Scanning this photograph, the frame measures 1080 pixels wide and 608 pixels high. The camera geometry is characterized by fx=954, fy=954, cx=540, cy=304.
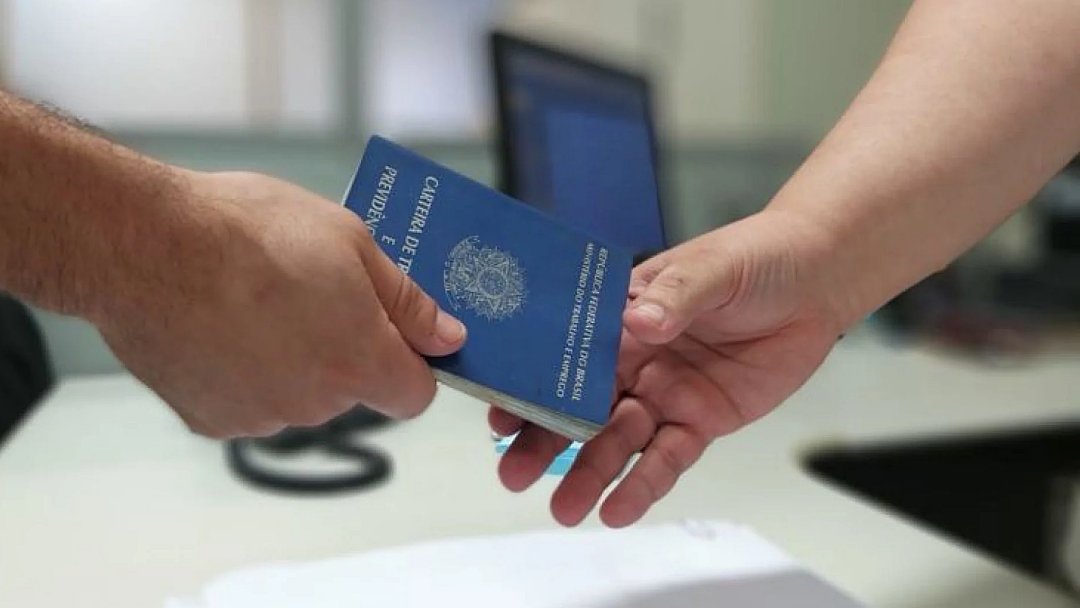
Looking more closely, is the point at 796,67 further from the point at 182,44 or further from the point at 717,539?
the point at 717,539

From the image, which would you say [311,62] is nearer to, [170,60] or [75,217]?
[170,60]

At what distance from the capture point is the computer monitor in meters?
0.95

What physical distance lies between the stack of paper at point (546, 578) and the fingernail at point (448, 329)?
7.5 inches

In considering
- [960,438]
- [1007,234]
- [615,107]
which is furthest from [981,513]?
[615,107]

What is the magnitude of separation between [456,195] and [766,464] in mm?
581

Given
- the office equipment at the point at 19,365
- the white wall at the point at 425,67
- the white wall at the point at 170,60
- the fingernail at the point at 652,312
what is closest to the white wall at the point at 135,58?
A: the white wall at the point at 170,60

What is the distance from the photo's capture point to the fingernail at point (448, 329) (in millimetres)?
524

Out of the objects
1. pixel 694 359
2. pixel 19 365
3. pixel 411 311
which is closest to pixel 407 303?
pixel 411 311

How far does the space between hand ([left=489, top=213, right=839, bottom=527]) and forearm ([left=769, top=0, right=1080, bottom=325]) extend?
42 millimetres

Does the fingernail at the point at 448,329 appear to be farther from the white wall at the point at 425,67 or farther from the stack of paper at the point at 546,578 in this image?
the white wall at the point at 425,67

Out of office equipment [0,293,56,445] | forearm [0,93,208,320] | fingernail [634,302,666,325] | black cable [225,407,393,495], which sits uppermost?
forearm [0,93,208,320]

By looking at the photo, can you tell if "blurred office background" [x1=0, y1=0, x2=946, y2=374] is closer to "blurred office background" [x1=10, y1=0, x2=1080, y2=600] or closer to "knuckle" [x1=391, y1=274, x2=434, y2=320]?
"blurred office background" [x1=10, y1=0, x2=1080, y2=600]

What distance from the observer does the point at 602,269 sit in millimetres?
601

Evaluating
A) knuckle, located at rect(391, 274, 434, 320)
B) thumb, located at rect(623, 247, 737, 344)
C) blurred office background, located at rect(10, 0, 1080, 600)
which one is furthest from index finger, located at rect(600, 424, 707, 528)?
A: blurred office background, located at rect(10, 0, 1080, 600)
